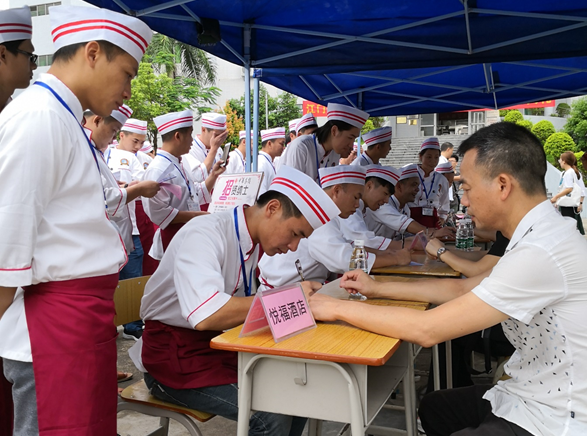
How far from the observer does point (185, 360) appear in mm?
2107

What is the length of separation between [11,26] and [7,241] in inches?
40.6

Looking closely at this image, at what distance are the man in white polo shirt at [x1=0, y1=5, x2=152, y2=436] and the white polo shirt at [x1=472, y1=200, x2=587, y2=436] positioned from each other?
1.09m

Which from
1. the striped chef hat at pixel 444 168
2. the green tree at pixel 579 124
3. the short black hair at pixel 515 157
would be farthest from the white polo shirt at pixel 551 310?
the green tree at pixel 579 124

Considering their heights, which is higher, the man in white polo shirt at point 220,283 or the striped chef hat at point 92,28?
the striped chef hat at point 92,28

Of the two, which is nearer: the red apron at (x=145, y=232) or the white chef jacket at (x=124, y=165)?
the red apron at (x=145, y=232)

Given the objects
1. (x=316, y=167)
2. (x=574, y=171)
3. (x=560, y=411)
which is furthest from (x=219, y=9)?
(x=574, y=171)

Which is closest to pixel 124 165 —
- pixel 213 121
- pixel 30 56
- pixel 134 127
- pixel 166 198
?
pixel 134 127

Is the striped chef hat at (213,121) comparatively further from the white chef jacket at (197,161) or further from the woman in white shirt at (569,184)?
the woman in white shirt at (569,184)

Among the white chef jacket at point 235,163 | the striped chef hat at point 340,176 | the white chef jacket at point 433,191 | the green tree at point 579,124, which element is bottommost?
the white chef jacket at point 433,191

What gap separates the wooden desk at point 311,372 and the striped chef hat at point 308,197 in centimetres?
45

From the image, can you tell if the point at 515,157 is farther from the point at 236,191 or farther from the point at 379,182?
the point at 379,182

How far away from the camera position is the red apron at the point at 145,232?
17.3 feet

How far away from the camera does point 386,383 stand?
223cm

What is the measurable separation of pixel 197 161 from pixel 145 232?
3.50 feet
